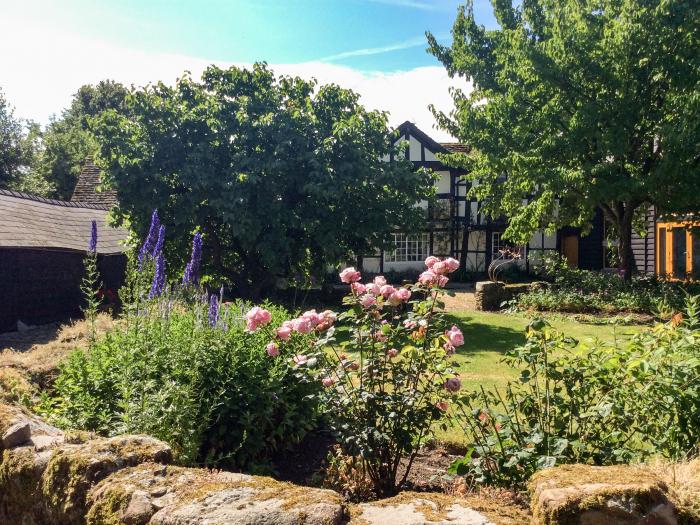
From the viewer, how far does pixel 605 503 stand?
6.24 feet

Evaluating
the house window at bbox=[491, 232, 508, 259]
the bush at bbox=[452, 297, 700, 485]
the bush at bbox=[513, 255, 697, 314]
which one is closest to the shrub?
the bush at bbox=[452, 297, 700, 485]

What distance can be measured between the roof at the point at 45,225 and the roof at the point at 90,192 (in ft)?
19.7

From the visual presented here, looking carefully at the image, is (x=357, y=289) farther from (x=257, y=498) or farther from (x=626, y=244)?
(x=626, y=244)

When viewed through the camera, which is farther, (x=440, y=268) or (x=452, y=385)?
(x=440, y=268)

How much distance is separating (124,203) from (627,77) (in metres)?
12.8

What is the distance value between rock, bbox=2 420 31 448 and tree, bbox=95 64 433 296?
9510 millimetres

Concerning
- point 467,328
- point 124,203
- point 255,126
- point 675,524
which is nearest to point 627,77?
point 467,328

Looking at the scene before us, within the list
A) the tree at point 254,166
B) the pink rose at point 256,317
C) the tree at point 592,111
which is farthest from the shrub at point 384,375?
the tree at point 592,111

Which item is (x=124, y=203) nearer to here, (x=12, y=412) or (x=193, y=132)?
(x=193, y=132)

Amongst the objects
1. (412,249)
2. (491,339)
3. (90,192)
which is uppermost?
(90,192)

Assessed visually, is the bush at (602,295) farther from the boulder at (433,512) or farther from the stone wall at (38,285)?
the boulder at (433,512)

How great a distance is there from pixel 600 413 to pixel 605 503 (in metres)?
1.22

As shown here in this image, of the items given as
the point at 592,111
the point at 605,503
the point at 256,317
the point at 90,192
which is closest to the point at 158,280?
the point at 256,317

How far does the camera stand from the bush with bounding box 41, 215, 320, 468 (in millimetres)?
3607
